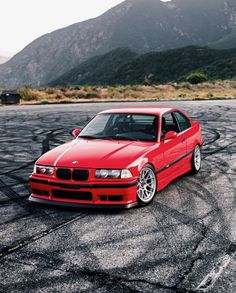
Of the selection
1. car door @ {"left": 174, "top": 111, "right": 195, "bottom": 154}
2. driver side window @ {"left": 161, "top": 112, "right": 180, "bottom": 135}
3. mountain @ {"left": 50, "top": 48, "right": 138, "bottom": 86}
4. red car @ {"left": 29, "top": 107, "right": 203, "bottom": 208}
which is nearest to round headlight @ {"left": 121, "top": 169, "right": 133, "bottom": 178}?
red car @ {"left": 29, "top": 107, "right": 203, "bottom": 208}

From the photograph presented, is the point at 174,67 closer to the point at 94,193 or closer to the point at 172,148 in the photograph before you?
the point at 172,148

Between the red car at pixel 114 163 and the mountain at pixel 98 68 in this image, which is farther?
the mountain at pixel 98 68

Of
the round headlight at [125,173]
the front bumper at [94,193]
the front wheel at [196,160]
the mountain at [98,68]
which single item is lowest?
the mountain at [98,68]

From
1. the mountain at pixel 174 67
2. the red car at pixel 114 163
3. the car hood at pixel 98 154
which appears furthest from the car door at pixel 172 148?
the mountain at pixel 174 67

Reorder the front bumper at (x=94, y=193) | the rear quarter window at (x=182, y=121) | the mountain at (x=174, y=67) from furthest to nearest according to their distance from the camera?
1. the mountain at (x=174, y=67)
2. the rear quarter window at (x=182, y=121)
3. the front bumper at (x=94, y=193)

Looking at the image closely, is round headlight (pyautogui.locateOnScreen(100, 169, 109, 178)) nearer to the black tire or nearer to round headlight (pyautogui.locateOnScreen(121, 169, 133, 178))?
round headlight (pyautogui.locateOnScreen(121, 169, 133, 178))

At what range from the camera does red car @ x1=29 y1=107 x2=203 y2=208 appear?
591 centimetres

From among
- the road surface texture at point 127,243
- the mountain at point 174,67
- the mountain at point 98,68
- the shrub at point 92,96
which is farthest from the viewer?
the mountain at point 98,68

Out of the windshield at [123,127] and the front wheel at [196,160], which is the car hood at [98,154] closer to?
the windshield at [123,127]

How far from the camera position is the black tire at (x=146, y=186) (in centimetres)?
620

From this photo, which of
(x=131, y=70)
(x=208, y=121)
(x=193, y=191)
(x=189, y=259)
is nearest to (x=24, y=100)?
(x=208, y=121)

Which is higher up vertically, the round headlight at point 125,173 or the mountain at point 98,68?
the round headlight at point 125,173

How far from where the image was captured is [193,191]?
714 centimetres

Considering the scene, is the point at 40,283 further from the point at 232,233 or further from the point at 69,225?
the point at 232,233
